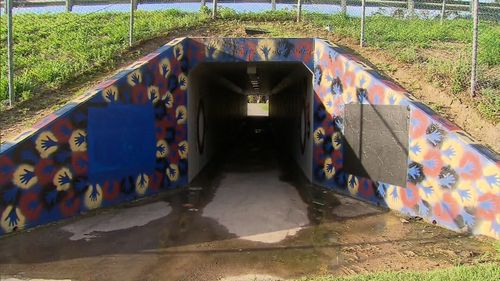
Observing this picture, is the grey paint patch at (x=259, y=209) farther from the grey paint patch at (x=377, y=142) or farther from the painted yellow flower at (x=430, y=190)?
the painted yellow flower at (x=430, y=190)

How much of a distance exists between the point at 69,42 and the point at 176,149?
4317 millimetres

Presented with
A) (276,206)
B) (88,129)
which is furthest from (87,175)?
(276,206)

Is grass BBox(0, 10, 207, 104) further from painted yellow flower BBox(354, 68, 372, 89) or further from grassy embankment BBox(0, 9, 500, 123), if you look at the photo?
painted yellow flower BBox(354, 68, 372, 89)

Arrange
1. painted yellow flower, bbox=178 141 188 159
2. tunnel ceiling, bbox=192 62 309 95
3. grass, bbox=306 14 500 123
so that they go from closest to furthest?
1. grass, bbox=306 14 500 123
2. painted yellow flower, bbox=178 141 188 159
3. tunnel ceiling, bbox=192 62 309 95

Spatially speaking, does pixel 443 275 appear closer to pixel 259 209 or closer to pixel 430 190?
pixel 430 190

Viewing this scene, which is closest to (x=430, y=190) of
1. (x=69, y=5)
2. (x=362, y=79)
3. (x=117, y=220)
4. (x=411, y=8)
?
(x=362, y=79)

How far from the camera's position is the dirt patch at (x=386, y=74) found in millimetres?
8312

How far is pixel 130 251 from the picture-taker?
22.6 ft

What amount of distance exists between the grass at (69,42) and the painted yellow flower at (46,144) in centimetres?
205

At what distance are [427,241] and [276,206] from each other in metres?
3.48

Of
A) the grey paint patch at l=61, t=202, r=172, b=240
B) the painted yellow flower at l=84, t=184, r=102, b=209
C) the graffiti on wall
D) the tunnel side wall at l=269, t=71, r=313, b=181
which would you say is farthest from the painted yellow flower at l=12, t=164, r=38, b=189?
the tunnel side wall at l=269, t=71, r=313, b=181

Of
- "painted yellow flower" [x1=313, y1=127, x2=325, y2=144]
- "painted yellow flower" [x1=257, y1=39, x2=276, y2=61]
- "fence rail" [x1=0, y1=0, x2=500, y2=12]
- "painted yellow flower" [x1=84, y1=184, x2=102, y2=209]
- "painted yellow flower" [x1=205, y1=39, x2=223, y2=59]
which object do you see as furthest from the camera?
"fence rail" [x1=0, y1=0, x2=500, y2=12]

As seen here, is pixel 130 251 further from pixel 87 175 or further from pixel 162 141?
pixel 162 141

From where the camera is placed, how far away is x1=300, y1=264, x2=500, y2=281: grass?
5.25 m
